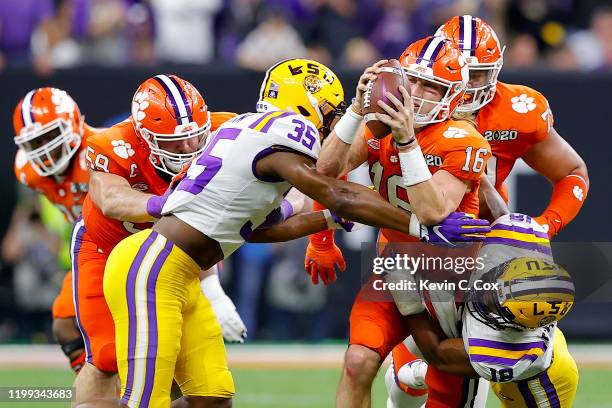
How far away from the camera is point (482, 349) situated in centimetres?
509

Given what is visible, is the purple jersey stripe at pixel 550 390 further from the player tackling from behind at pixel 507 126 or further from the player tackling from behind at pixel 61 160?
the player tackling from behind at pixel 61 160

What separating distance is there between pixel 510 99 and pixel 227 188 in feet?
6.32

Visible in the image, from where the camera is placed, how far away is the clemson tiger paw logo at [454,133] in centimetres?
535

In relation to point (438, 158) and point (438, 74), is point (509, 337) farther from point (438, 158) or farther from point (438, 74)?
point (438, 74)

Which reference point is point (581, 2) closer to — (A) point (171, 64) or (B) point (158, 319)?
(A) point (171, 64)

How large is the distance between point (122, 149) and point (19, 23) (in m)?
5.62

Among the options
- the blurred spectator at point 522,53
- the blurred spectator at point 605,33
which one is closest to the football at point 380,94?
the blurred spectator at point 522,53

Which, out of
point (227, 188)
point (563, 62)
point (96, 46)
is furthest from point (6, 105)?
point (227, 188)

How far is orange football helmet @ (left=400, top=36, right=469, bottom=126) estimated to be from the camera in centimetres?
538

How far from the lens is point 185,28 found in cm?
1137

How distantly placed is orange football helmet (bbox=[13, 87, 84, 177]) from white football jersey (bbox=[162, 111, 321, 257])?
1702 millimetres

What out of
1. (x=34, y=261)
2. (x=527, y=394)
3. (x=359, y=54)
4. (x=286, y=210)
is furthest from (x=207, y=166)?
(x=359, y=54)

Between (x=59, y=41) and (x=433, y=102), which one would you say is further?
(x=59, y=41)

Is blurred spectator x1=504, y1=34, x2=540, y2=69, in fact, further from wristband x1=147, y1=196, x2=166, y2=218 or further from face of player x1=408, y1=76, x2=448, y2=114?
wristband x1=147, y1=196, x2=166, y2=218
